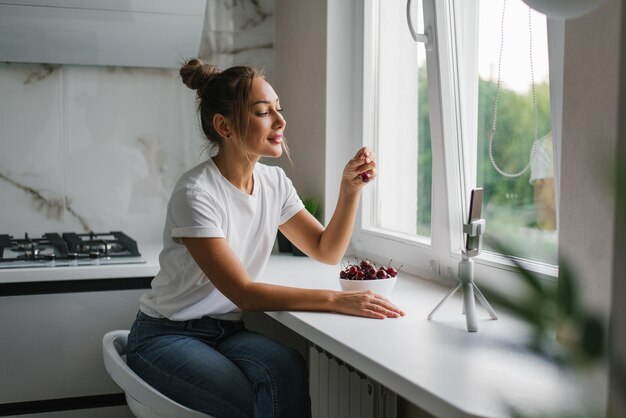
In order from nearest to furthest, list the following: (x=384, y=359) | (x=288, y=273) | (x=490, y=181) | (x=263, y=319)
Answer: (x=384, y=359) < (x=490, y=181) < (x=288, y=273) < (x=263, y=319)

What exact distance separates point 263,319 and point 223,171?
0.79 metres

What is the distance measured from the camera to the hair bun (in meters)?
2.04

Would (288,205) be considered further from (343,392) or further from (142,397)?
(142,397)

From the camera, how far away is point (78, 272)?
244cm

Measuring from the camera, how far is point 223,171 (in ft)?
6.65

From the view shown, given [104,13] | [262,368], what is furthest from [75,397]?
[104,13]

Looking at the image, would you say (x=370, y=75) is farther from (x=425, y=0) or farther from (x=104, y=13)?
(x=104, y=13)

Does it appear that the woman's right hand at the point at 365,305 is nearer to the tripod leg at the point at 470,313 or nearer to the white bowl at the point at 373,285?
the white bowl at the point at 373,285

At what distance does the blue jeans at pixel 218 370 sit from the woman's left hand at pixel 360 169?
0.48m

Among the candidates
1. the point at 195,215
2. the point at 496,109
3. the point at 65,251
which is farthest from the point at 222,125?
the point at 65,251

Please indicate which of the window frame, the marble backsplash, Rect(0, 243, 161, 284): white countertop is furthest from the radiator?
the marble backsplash

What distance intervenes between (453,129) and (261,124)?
538mm

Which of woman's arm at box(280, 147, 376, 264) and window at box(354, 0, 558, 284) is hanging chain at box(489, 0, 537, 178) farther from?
woman's arm at box(280, 147, 376, 264)

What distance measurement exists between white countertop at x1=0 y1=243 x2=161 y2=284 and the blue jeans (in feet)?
1.89
